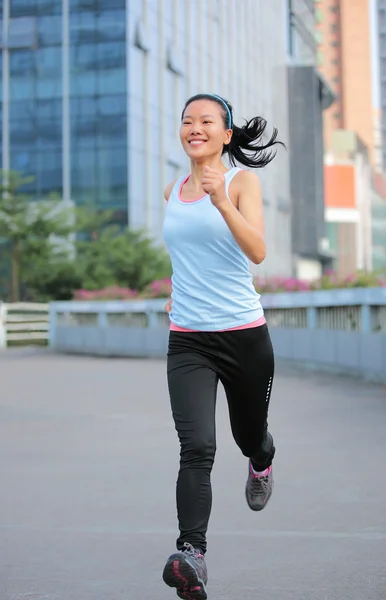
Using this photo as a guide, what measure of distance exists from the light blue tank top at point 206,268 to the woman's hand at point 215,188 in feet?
0.68

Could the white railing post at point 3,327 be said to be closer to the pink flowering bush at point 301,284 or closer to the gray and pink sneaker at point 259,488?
the pink flowering bush at point 301,284

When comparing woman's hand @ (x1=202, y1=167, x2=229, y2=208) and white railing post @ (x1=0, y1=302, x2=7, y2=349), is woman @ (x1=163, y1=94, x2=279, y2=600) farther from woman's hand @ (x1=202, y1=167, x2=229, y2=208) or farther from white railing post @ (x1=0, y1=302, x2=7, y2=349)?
white railing post @ (x1=0, y1=302, x2=7, y2=349)

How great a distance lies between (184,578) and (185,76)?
5745cm

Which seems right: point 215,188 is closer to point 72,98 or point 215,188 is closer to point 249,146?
point 249,146

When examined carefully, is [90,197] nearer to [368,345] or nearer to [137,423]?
[368,345]

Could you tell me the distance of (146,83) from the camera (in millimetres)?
53312

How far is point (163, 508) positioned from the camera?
6.04 meters

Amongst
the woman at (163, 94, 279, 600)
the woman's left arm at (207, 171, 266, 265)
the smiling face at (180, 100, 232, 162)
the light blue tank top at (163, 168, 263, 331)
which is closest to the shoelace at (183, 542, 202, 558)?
the woman at (163, 94, 279, 600)

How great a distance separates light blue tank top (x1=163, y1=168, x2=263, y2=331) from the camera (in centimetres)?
423

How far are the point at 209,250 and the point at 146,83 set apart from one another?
164 ft

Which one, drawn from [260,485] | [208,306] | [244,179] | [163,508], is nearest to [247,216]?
[244,179]

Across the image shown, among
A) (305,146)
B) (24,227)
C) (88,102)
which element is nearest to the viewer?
Answer: (24,227)

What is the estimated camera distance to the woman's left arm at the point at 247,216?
13.2 ft

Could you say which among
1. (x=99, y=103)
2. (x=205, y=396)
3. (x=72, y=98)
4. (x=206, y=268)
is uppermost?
(x=72, y=98)
